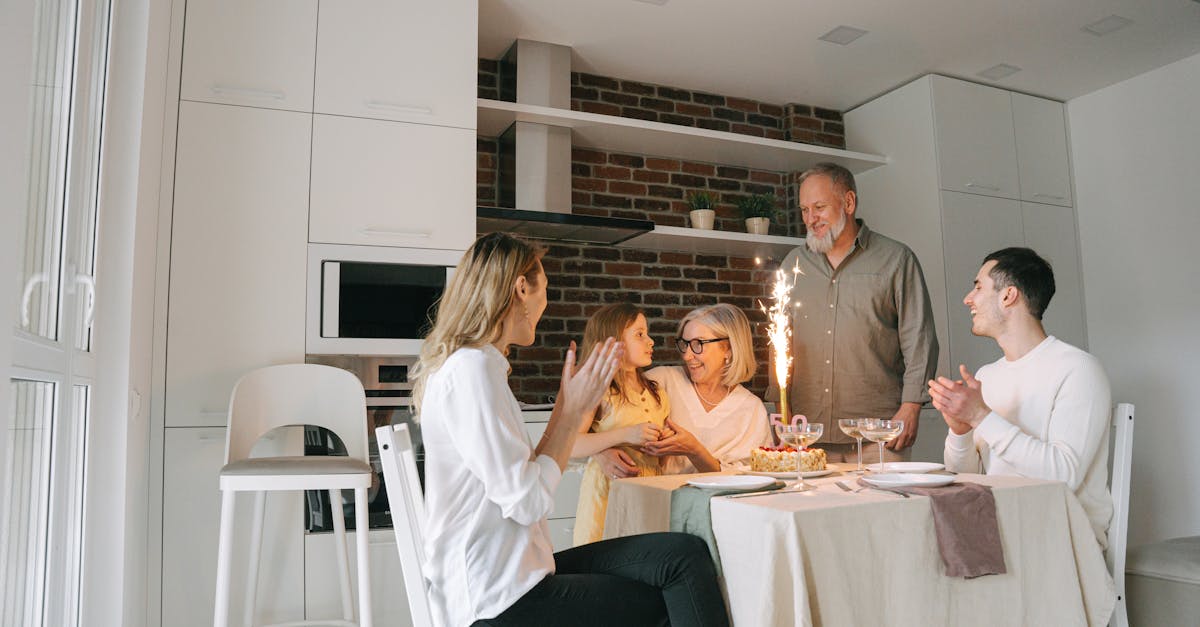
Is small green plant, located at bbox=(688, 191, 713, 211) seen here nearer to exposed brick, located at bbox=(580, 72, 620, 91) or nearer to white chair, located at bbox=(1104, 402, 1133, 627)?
exposed brick, located at bbox=(580, 72, 620, 91)

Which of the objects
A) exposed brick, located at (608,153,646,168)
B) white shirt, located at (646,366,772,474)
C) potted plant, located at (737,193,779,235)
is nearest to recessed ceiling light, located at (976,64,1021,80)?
potted plant, located at (737,193,779,235)

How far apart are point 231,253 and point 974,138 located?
359 cm

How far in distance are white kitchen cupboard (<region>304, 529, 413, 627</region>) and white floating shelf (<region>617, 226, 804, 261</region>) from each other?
1800mm

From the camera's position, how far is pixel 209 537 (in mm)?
2697

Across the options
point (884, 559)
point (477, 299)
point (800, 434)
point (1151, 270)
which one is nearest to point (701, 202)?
point (800, 434)

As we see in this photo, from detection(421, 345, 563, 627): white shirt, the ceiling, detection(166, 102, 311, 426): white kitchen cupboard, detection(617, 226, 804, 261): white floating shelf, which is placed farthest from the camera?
detection(617, 226, 804, 261): white floating shelf

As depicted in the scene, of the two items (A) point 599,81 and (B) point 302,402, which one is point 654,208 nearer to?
(A) point 599,81

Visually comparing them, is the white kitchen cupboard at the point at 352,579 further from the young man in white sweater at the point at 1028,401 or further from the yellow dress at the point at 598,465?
the young man in white sweater at the point at 1028,401

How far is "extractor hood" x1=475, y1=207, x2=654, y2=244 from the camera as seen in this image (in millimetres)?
3420

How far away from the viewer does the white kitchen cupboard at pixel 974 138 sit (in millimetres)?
4246

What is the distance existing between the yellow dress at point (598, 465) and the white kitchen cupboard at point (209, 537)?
3.23 ft

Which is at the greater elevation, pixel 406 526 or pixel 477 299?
pixel 477 299

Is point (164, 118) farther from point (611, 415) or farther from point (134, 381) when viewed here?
point (611, 415)

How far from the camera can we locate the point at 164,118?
Answer: 2736mm
